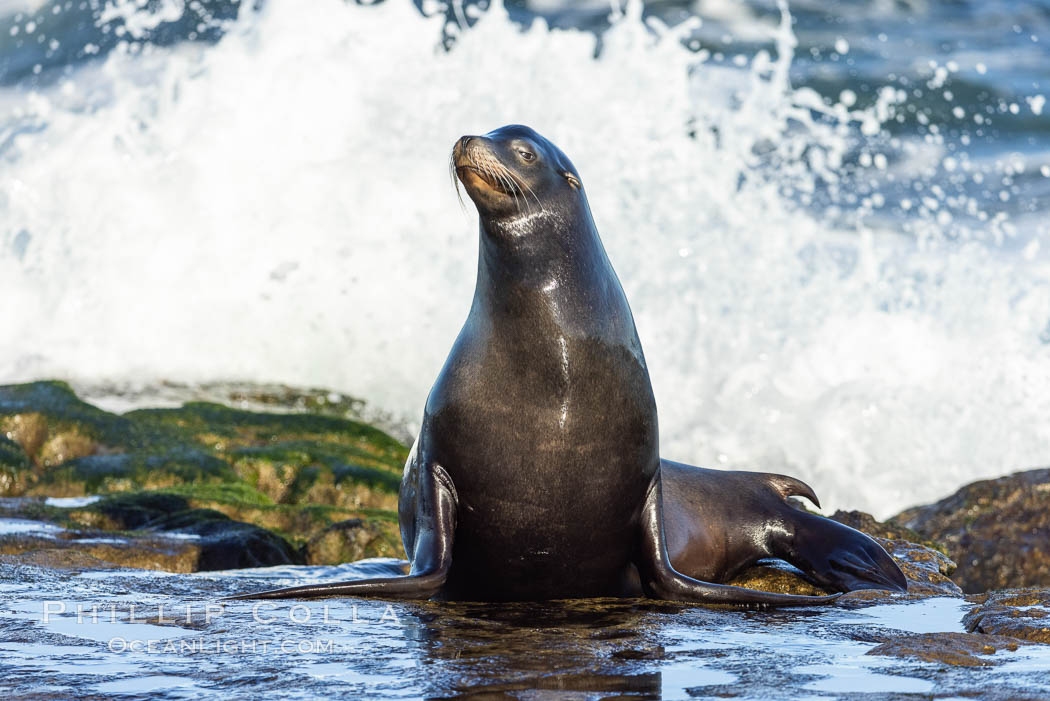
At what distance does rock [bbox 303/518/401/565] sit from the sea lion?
292 centimetres

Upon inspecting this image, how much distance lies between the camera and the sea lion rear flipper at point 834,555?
5.01 meters

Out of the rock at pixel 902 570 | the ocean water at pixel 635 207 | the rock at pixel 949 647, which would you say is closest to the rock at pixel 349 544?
the rock at pixel 902 570

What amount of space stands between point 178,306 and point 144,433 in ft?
26.7

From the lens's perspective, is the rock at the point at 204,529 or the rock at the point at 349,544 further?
the rock at the point at 349,544

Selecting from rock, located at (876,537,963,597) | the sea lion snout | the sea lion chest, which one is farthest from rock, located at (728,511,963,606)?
the sea lion snout

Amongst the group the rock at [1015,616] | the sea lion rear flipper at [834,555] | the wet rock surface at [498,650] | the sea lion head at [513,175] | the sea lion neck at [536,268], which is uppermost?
the sea lion head at [513,175]

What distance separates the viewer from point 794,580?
207 inches

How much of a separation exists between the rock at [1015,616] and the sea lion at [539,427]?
2.11 feet

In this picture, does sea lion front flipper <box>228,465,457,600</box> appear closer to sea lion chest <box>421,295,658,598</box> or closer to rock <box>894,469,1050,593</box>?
sea lion chest <box>421,295,658,598</box>

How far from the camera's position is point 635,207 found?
17938 millimetres

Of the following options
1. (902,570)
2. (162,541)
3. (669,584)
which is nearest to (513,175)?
(669,584)

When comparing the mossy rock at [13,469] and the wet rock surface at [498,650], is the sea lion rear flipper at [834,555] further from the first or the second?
the mossy rock at [13,469]

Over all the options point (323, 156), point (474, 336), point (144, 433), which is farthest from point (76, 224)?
point (474, 336)

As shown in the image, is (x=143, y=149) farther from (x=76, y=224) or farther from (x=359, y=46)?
(x=359, y=46)
